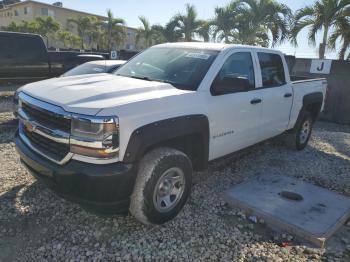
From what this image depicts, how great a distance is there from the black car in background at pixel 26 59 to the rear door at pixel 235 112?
7.96 m

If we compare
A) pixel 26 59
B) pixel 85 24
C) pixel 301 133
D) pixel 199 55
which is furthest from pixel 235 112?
pixel 85 24

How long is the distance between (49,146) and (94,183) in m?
0.69

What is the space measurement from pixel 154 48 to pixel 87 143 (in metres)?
2.39

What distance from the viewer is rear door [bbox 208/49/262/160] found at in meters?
3.75

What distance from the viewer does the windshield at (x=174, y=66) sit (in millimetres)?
3738

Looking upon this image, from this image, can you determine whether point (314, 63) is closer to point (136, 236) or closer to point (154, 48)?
point (154, 48)

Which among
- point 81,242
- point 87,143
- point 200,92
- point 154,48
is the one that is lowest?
point 81,242

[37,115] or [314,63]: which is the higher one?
[314,63]

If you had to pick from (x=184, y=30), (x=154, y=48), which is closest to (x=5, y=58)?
(x=154, y=48)

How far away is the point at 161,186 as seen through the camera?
3.36 metres

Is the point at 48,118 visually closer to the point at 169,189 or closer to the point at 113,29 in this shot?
the point at 169,189

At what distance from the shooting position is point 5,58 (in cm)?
985

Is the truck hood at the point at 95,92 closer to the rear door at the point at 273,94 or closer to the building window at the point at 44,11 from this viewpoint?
the rear door at the point at 273,94

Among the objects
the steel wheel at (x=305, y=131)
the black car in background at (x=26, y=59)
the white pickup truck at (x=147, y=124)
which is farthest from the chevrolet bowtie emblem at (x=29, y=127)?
the black car in background at (x=26, y=59)
